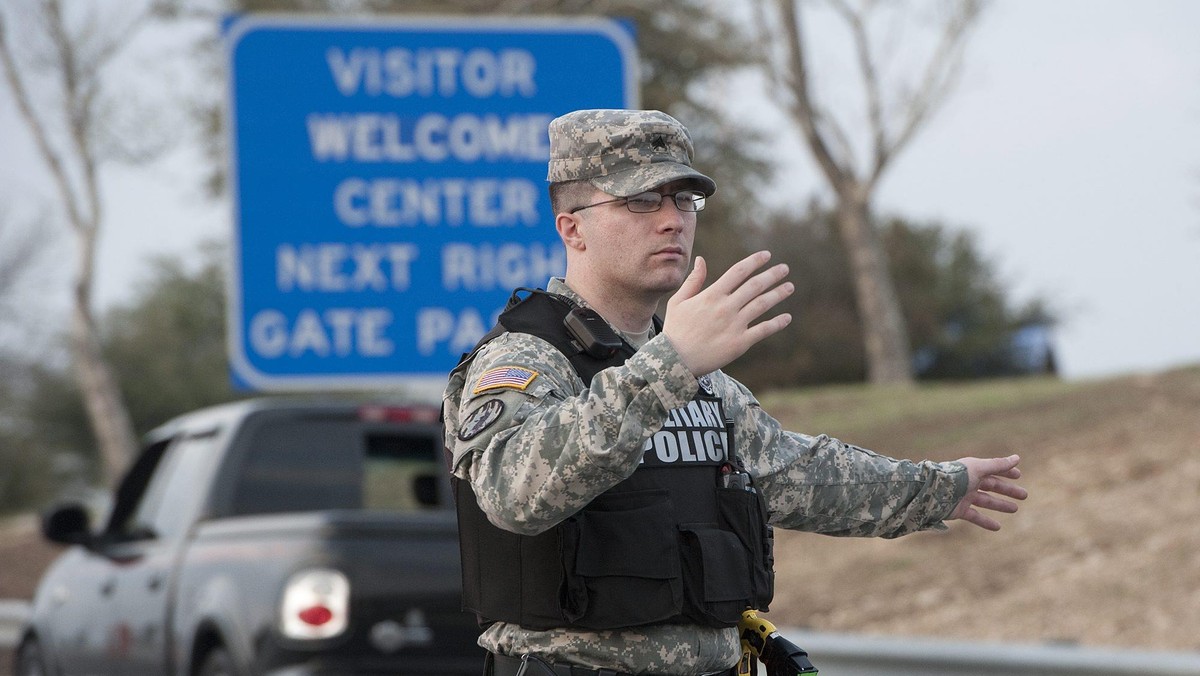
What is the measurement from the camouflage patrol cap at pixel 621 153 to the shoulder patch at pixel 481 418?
1.65 ft

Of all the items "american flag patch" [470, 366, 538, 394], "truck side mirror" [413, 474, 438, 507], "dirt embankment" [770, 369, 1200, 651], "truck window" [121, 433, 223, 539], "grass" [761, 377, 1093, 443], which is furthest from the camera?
"grass" [761, 377, 1093, 443]

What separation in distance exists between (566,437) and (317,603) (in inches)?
154

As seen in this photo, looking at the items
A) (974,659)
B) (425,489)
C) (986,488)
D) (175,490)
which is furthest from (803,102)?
(986,488)

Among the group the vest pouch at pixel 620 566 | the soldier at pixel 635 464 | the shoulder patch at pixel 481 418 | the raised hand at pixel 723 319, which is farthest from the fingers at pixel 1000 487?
the shoulder patch at pixel 481 418

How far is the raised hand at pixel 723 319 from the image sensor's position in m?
2.77

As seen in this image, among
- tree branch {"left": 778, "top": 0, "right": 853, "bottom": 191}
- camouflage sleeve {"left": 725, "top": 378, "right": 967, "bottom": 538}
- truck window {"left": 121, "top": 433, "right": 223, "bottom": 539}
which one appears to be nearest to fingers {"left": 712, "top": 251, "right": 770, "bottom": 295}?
camouflage sleeve {"left": 725, "top": 378, "right": 967, "bottom": 538}

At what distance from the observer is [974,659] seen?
590cm

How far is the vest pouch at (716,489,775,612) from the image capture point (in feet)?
10.6

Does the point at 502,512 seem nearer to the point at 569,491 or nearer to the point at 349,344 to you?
the point at 569,491

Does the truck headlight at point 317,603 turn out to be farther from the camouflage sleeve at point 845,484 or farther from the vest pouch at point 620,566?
the vest pouch at point 620,566

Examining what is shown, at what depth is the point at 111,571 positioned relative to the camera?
8.14 metres

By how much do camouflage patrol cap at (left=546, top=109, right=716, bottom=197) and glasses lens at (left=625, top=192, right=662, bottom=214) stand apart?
3 centimetres

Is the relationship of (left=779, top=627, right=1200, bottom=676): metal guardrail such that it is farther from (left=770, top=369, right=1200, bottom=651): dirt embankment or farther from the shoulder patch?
the shoulder patch

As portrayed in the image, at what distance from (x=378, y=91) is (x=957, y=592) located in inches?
219
